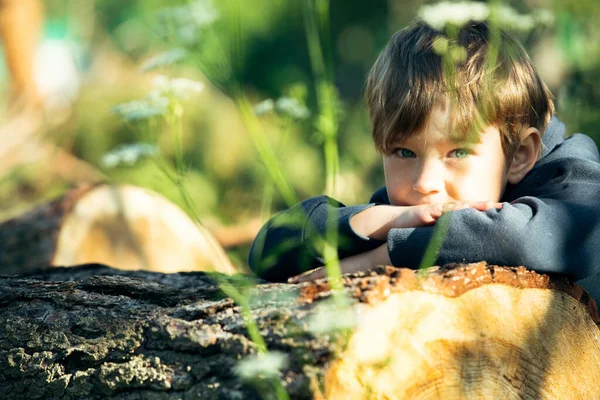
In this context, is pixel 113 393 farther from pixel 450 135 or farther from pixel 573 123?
pixel 573 123

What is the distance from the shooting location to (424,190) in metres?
1.64

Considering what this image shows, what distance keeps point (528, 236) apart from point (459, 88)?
388 mm

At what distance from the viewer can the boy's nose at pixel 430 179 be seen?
1.64m

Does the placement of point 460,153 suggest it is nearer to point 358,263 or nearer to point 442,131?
point 442,131

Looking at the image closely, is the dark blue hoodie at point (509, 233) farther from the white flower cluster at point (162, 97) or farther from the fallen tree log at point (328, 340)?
the white flower cluster at point (162, 97)

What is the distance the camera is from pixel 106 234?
298 cm

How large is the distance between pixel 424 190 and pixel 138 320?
2.19 ft

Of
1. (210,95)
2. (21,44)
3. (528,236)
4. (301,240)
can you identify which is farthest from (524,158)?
(21,44)

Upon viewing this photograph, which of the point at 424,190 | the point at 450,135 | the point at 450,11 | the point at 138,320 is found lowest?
the point at 138,320

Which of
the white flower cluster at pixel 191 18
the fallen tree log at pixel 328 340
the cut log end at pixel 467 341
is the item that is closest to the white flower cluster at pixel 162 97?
the white flower cluster at pixel 191 18

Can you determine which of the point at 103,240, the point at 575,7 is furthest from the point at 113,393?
the point at 575,7

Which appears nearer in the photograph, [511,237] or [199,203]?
[511,237]

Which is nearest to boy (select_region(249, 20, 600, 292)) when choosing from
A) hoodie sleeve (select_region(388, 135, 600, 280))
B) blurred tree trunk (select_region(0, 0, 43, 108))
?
hoodie sleeve (select_region(388, 135, 600, 280))

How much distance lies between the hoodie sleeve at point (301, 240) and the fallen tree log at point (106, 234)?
893mm
